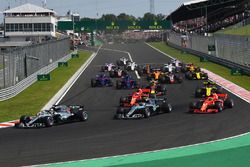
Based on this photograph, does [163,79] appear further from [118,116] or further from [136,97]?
[118,116]

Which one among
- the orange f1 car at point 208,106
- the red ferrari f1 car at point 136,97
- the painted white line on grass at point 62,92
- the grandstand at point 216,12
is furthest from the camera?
the grandstand at point 216,12

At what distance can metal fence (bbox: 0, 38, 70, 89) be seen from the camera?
3183 cm

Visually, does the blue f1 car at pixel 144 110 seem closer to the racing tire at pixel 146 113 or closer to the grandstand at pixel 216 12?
the racing tire at pixel 146 113

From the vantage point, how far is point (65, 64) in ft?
190

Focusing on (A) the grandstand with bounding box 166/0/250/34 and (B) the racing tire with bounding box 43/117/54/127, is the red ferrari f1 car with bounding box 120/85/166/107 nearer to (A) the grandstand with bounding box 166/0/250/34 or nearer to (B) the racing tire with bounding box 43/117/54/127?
(B) the racing tire with bounding box 43/117/54/127

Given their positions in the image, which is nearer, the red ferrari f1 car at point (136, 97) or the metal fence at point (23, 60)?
the red ferrari f1 car at point (136, 97)

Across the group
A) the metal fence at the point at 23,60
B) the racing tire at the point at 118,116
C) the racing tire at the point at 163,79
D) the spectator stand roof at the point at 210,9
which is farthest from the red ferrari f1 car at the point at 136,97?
the spectator stand roof at the point at 210,9

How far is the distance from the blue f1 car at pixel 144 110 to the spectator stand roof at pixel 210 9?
6276 cm

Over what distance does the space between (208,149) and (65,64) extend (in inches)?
1697

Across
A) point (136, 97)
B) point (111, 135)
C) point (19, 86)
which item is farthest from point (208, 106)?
point (19, 86)

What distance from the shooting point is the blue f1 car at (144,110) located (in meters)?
22.0

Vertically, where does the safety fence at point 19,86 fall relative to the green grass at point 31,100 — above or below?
above

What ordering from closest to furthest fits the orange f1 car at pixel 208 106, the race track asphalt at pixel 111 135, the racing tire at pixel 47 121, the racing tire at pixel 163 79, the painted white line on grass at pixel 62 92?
the race track asphalt at pixel 111 135 < the racing tire at pixel 47 121 < the orange f1 car at pixel 208 106 < the painted white line on grass at pixel 62 92 < the racing tire at pixel 163 79

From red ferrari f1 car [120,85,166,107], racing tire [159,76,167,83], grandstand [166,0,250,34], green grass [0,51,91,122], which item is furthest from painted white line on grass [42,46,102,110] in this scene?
grandstand [166,0,250,34]
